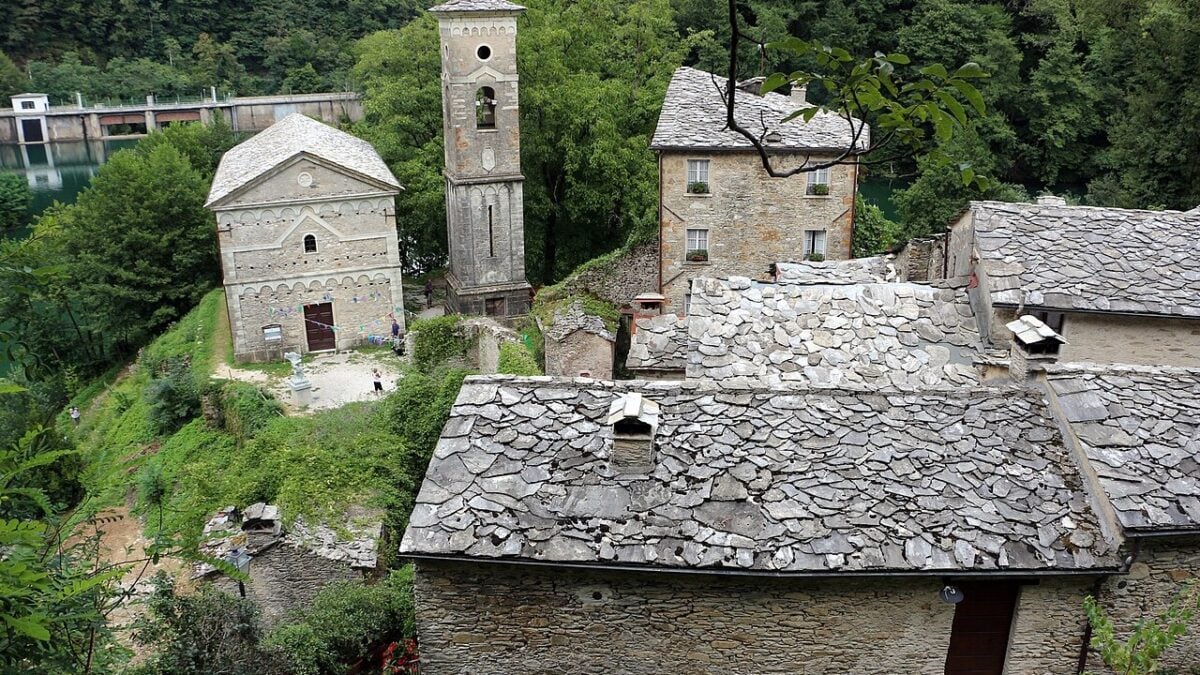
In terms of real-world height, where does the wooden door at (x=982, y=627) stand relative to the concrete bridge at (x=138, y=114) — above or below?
below

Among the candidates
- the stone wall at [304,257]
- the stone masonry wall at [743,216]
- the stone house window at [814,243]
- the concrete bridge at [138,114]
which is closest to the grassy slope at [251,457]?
the stone wall at [304,257]

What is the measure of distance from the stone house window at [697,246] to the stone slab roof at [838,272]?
6.23 meters

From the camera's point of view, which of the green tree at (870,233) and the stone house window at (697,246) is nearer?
the stone house window at (697,246)

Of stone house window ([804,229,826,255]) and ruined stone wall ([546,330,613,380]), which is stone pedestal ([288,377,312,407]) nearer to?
ruined stone wall ([546,330,613,380])

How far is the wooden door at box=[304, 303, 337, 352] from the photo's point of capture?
87.6 ft

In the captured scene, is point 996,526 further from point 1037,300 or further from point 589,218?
point 589,218

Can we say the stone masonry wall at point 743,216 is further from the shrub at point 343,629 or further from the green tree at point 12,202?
the green tree at point 12,202

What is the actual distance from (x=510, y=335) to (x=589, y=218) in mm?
10565

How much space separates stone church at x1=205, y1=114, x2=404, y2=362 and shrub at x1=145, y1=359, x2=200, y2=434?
1.71 metres

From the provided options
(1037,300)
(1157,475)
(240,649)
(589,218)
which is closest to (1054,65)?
(589,218)

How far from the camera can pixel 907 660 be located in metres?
8.74

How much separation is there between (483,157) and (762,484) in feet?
68.3

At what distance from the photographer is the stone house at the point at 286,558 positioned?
14.1m

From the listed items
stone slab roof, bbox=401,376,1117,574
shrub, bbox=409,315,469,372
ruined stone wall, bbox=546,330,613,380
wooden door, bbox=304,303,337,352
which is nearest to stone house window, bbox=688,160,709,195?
ruined stone wall, bbox=546,330,613,380
